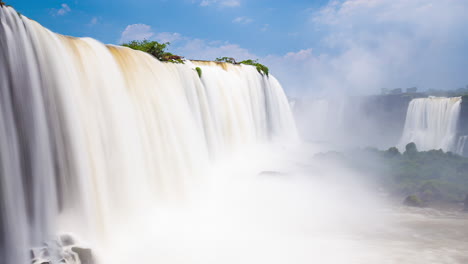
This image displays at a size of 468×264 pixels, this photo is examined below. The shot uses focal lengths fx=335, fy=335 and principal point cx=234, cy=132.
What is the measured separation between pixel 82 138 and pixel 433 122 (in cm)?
3186

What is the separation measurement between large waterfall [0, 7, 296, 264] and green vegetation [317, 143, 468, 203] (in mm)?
8776

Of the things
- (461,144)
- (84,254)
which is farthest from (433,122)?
(84,254)

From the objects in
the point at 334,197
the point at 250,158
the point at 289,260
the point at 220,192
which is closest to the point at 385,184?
the point at 334,197

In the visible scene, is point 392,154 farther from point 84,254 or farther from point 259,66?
point 84,254

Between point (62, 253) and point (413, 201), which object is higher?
point (62, 253)

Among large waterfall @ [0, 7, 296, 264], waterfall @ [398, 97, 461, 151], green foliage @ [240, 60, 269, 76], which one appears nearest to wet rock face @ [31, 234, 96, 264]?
large waterfall @ [0, 7, 296, 264]

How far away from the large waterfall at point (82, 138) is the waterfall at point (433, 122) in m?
25.9

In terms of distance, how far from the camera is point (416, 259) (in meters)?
7.21

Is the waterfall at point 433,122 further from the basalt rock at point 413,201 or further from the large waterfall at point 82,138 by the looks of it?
the large waterfall at point 82,138

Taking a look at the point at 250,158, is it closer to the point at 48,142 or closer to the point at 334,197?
the point at 334,197

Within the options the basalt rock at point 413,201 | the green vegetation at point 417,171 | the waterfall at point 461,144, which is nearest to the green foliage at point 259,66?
the green vegetation at point 417,171

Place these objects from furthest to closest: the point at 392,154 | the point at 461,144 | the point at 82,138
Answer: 1. the point at 461,144
2. the point at 392,154
3. the point at 82,138

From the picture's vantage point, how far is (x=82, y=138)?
640 centimetres

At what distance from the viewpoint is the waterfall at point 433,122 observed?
28.6 meters
